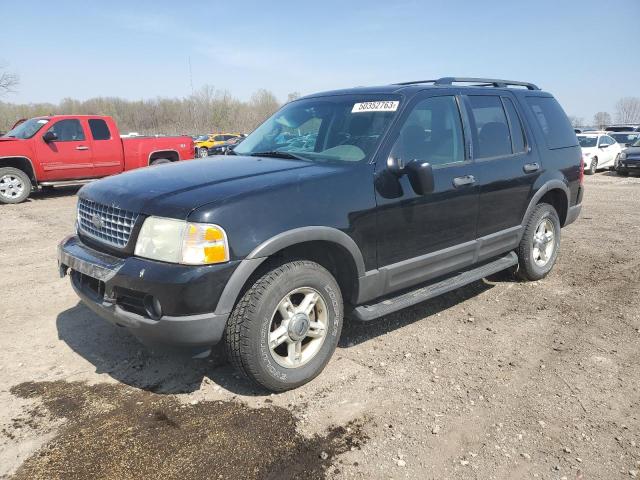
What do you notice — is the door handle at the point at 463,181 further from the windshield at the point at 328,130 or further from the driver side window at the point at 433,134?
the windshield at the point at 328,130

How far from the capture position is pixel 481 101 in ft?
14.5

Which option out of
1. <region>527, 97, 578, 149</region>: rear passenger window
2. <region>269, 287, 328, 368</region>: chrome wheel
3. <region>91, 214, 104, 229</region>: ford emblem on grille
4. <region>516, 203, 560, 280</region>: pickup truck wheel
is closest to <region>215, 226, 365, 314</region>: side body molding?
<region>269, 287, 328, 368</region>: chrome wheel

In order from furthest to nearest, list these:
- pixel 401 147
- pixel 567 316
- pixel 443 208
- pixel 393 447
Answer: pixel 567 316 → pixel 443 208 → pixel 401 147 → pixel 393 447

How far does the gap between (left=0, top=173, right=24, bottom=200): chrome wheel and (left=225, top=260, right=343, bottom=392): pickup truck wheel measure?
1035 centimetres

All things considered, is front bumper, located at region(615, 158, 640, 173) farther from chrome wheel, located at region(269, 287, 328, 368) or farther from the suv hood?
chrome wheel, located at region(269, 287, 328, 368)

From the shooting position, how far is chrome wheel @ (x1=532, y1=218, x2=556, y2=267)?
5.20m

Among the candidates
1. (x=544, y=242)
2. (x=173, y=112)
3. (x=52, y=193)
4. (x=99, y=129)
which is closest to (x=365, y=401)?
(x=544, y=242)

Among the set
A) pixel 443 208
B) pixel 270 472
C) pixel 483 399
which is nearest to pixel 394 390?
pixel 483 399

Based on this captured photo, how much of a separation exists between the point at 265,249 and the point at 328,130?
57.1 inches

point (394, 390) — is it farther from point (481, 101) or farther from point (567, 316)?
point (481, 101)

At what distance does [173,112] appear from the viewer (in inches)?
3275

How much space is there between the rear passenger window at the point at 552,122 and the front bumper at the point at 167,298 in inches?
152

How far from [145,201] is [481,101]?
3.07 meters

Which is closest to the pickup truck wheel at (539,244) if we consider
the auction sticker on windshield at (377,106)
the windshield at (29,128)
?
the auction sticker on windshield at (377,106)
